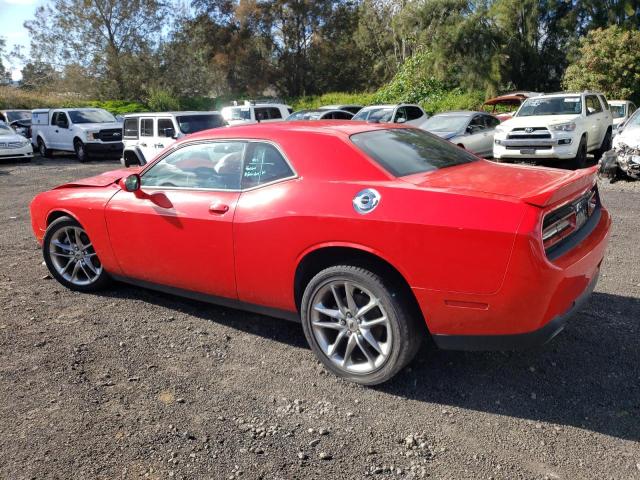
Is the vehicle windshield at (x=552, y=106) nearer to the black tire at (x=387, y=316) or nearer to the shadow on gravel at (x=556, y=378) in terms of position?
the shadow on gravel at (x=556, y=378)

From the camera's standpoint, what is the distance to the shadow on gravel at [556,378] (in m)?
3.01

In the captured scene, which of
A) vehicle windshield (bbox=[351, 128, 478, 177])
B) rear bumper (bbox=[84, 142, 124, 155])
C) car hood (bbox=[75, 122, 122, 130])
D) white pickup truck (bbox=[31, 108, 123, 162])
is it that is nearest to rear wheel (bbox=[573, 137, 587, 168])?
vehicle windshield (bbox=[351, 128, 478, 177])

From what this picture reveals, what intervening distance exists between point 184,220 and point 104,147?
1627 centimetres

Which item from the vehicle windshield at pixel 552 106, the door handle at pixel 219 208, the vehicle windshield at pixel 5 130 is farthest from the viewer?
the vehicle windshield at pixel 5 130

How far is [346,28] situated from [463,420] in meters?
42.5

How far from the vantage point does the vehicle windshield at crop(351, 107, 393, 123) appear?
15805mm

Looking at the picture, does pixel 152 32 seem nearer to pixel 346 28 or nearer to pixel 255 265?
pixel 346 28

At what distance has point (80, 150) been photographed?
1900 centimetres

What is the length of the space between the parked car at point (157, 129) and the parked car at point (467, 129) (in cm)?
514

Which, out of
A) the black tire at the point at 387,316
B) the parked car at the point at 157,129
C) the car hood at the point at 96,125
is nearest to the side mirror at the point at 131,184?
the black tire at the point at 387,316

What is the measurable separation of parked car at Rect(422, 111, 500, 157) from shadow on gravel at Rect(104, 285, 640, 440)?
896 centimetres

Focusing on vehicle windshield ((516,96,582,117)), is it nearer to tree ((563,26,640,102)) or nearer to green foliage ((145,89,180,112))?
tree ((563,26,640,102))

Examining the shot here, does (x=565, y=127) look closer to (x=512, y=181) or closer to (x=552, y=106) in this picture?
(x=552, y=106)

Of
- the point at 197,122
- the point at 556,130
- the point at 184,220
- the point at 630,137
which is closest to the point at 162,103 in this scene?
the point at 197,122
